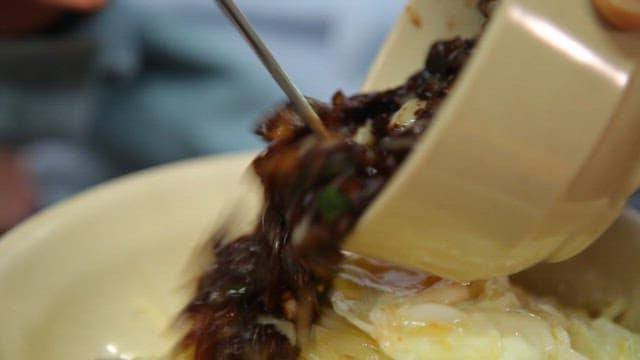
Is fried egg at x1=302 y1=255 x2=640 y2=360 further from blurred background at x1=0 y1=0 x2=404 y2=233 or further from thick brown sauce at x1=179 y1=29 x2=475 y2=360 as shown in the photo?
blurred background at x1=0 y1=0 x2=404 y2=233

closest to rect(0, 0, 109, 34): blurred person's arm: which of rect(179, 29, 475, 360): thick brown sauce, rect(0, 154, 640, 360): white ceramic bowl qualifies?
rect(0, 154, 640, 360): white ceramic bowl

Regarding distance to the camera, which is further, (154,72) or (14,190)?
(154,72)

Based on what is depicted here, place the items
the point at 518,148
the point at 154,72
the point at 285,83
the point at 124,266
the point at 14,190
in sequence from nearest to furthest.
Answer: the point at 518,148, the point at 285,83, the point at 124,266, the point at 14,190, the point at 154,72

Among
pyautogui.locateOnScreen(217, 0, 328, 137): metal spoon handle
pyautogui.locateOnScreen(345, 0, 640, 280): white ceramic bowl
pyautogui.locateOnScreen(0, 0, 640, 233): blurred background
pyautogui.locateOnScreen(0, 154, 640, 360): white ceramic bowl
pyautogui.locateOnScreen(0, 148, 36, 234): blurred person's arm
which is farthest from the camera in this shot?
pyautogui.locateOnScreen(0, 0, 640, 233): blurred background

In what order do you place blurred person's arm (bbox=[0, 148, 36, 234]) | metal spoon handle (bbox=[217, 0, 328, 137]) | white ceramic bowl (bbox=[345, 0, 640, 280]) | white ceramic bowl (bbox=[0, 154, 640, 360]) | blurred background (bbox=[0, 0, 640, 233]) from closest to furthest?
white ceramic bowl (bbox=[345, 0, 640, 280])
metal spoon handle (bbox=[217, 0, 328, 137])
white ceramic bowl (bbox=[0, 154, 640, 360])
blurred person's arm (bbox=[0, 148, 36, 234])
blurred background (bbox=[0, 0, 640, 233])

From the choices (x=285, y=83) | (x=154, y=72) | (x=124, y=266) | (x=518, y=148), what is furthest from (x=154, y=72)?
(x=518, y=148)

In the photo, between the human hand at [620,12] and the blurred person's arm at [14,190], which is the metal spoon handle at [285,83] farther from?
the blurred person's arm at [14,190]

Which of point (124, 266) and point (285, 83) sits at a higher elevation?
point (285, 83)

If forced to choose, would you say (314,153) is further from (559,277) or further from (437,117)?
(559,277)

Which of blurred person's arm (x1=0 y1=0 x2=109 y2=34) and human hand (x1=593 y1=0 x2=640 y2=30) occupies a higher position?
blurred person's arm (x1=0 y1=0 x2=109 y2=34)

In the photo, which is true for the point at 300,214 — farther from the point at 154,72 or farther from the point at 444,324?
the point at 154,72
